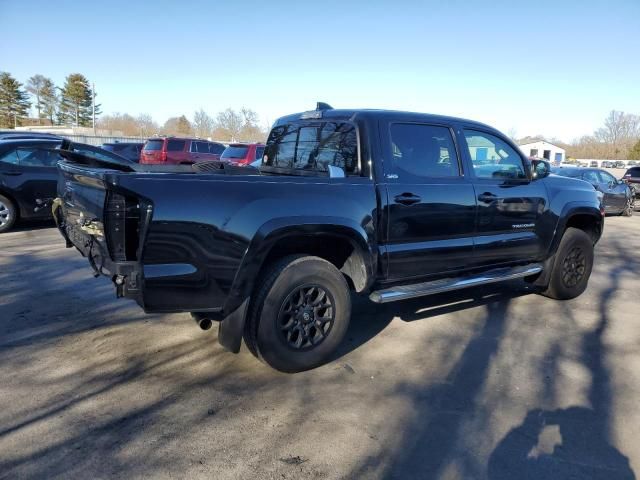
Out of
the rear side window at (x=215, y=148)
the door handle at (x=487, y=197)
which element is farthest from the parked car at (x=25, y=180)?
the rear side window at (x=215, y=148)

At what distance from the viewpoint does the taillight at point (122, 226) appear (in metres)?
2.98

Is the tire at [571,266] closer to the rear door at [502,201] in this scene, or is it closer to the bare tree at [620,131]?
the rear door at [502,201]

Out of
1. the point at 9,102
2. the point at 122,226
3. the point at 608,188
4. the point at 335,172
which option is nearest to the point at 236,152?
the point at 608,188

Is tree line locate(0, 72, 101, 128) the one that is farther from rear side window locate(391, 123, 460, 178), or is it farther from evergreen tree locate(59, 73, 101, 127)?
rear side window locate(391, 123, 460, 178)

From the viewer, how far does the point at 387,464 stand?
8.86ft

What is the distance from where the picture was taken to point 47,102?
249 ft

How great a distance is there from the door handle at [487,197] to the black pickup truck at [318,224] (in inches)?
0.7

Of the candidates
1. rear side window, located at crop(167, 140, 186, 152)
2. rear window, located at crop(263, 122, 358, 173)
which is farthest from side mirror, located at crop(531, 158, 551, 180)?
rear side window, located at crop(167, 140, 186, 152)

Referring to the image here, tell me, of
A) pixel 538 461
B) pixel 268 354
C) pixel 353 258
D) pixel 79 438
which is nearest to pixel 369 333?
pixel 353 258

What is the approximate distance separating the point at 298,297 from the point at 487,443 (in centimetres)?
158

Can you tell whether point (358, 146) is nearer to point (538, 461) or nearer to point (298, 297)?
point (298, 297)

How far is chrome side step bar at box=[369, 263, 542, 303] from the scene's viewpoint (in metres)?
3.99

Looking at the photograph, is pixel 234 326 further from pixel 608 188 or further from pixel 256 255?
pixel 608 188

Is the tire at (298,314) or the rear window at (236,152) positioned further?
the rear window at (236,152)
